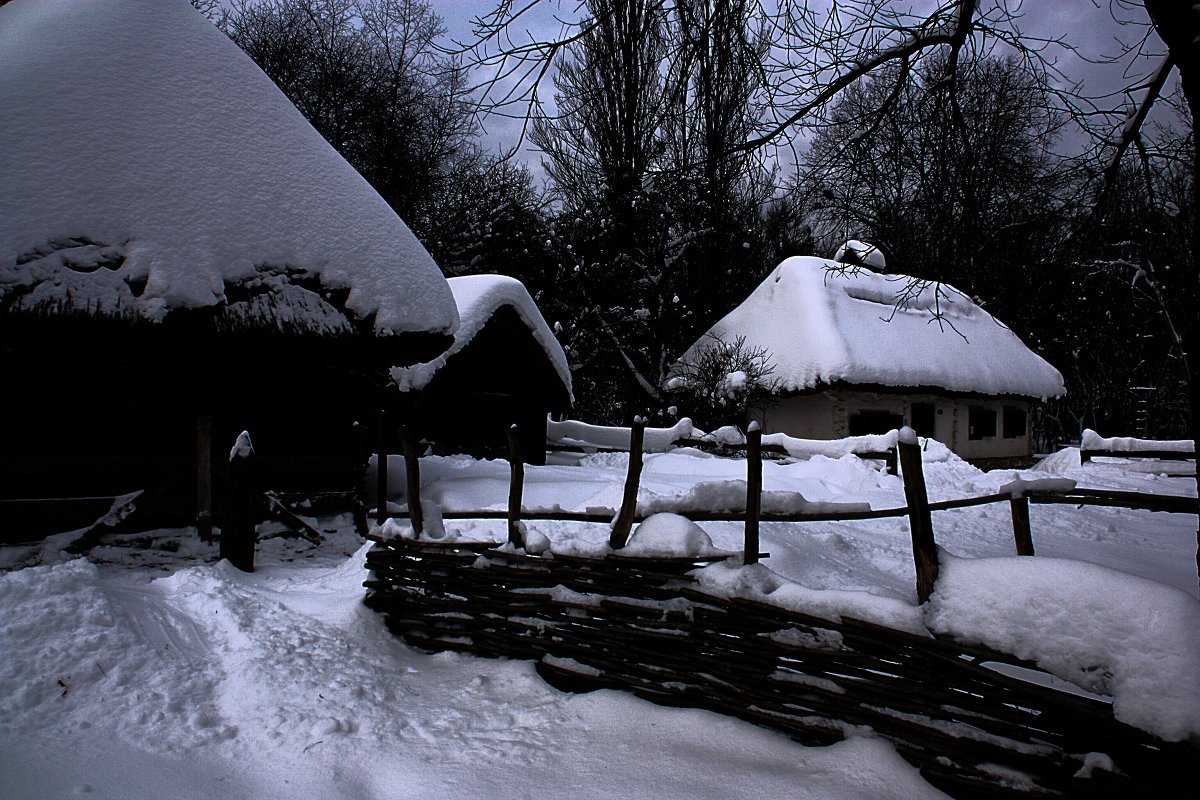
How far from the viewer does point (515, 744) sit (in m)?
2.60

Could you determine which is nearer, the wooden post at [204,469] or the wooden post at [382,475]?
the wooden post at [382,475]

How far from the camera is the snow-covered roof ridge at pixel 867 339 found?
16.2 m

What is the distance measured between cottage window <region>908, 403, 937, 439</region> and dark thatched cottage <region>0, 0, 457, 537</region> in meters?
14.7

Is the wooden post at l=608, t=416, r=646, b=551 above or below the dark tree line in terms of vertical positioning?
below

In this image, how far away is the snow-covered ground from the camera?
1.90 m

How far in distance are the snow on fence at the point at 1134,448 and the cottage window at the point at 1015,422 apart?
553 centimetres

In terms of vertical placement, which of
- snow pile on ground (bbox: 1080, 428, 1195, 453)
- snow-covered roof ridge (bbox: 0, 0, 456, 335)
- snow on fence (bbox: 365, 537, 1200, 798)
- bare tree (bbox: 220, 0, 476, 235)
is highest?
bare tree (bbox: 220, 0, 476, 235)

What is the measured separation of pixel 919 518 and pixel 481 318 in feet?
31.3

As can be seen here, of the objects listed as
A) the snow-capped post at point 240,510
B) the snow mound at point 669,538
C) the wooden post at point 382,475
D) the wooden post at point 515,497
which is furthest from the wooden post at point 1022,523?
the snow-capped post at point 240,510

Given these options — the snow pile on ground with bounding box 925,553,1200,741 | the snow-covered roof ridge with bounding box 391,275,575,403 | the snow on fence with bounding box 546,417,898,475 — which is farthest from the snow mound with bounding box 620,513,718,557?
the snow-covered roof ridge with bounding box 391,275,575,403

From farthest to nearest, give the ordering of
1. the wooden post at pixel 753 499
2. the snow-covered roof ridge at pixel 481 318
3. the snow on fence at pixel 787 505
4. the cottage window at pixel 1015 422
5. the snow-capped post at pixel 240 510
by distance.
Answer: the cottage window at pixel 1015 422
the snow-covered roof ridge at pixel 481 318
the snow-capped post at pixel 240 510
the wooden post at pixel 753 499
the snow on fence at pixel 787 505

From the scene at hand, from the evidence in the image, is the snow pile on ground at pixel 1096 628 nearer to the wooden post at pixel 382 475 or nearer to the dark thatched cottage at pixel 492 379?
the wooden post at pixel 382 475

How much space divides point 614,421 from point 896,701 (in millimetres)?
19210

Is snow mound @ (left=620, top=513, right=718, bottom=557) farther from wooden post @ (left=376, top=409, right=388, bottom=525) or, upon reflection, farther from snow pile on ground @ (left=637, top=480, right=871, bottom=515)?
wooden post @ (left=376, top=409, right=388, bottom=525)
